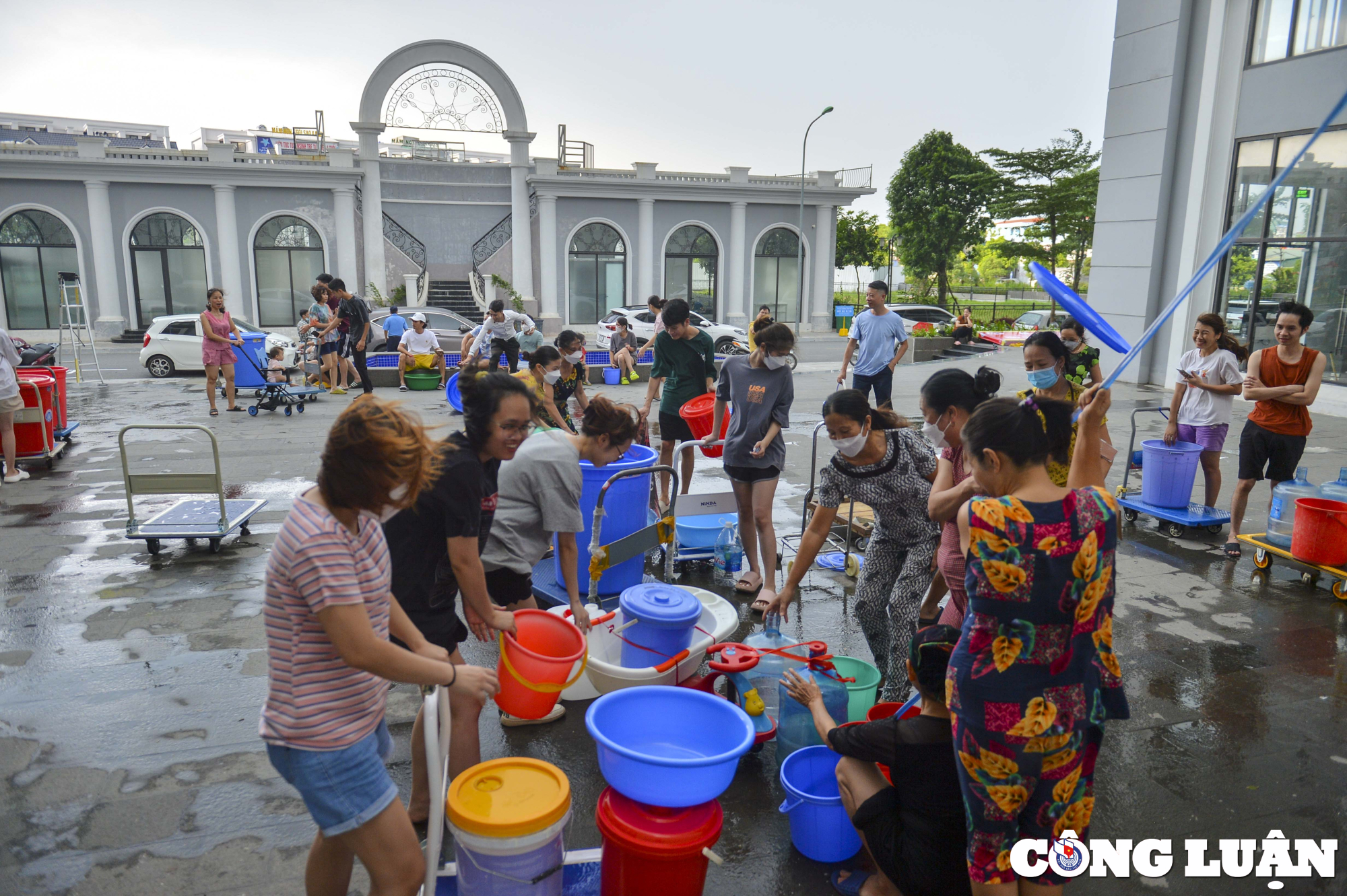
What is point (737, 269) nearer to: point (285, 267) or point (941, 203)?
point (285, 267)

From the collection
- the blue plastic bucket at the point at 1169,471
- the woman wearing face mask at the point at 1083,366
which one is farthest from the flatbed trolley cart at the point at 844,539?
the blue plastic bucket at the point at 1169,471

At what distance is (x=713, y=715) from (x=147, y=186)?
2881cm

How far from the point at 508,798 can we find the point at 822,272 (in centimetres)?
3117

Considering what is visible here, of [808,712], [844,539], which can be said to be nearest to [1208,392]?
[844,539]

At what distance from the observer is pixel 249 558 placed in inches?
254

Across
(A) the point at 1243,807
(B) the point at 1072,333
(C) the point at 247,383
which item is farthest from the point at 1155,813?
(C) the point at 247,383

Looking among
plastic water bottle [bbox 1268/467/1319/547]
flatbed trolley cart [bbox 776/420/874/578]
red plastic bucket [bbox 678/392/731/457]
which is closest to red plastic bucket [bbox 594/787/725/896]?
flatbed trolley cart [bbox 776/420/874/578]

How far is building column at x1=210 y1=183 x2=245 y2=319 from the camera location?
2542cm

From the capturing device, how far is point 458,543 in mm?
2910

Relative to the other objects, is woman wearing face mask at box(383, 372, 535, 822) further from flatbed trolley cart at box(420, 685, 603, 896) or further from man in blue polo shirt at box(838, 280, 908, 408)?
man in blue polo shirt at box(838, 280, 908, 408)

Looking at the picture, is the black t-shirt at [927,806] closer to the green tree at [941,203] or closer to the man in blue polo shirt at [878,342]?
the man in blue polo shirt at [878,342]

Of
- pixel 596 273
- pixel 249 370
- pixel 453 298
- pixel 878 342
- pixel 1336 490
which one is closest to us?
pixel 1336 490

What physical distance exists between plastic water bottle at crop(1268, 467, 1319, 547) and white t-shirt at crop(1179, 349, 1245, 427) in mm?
813

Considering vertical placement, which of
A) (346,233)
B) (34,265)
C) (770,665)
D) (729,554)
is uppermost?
(346,233)
